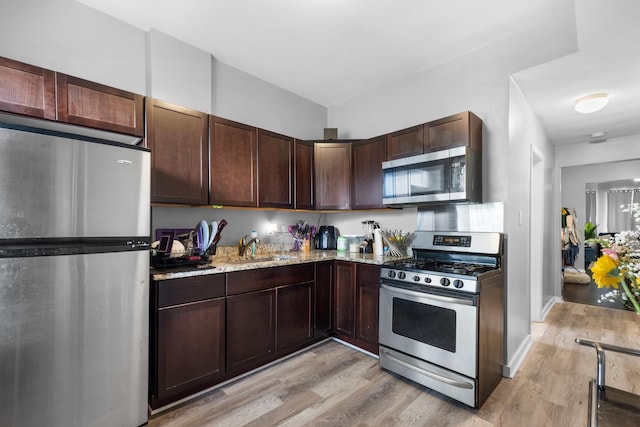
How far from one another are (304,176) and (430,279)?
1736 mm

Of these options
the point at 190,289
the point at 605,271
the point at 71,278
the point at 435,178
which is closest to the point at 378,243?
the point at 435,178

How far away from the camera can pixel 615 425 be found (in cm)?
99

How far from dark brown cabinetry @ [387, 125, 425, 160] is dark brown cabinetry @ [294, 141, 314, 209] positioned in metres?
0.90

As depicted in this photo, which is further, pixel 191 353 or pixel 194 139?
pixel 194 139

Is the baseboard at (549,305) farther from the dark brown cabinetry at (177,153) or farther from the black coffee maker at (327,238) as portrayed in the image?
the dark brown cabinetry at (177,153)

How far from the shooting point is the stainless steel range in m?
1.93

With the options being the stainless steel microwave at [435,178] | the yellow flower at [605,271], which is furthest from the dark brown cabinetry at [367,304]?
the yellow flower at [605,271]

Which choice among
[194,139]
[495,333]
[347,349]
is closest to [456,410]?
[495,333]

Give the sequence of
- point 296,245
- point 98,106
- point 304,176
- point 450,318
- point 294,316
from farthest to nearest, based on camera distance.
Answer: point 296,245
point 304,176
point 294,316
point 450,318
point 98,106

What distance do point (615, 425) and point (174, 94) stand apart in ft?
10.7

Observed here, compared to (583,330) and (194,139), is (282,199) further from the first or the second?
(583,330)

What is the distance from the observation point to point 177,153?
88.0 inches

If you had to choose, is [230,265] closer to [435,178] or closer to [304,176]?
[304,176]

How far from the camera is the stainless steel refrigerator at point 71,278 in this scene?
1.35 m
